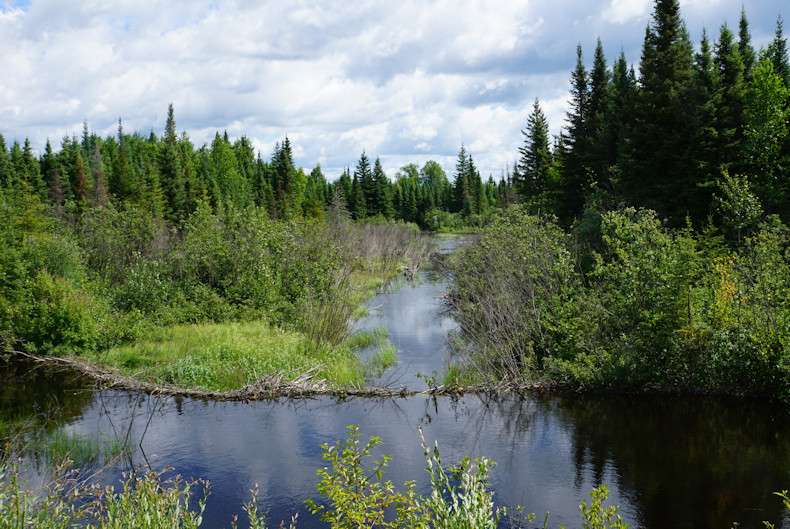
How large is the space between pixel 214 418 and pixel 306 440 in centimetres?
286

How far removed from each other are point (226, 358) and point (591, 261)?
15342mm

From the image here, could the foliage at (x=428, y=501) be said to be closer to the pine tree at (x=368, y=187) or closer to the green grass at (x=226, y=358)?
the green grass at (x=226, y=358)

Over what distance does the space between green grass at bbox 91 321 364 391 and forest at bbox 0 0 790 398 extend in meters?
0.41

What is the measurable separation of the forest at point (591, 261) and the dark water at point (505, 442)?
→ 1355 mm

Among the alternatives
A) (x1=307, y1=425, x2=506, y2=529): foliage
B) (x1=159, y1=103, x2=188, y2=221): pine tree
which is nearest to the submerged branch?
(x1=307, y1=425, x2=506, y2=529): foliage

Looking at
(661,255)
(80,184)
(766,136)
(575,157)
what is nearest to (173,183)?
(80,184)

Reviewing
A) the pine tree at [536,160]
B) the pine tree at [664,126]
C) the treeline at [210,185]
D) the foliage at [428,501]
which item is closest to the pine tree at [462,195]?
the treeline at [210,185]

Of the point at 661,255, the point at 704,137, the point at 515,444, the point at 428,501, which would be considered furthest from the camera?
the point at 704,137

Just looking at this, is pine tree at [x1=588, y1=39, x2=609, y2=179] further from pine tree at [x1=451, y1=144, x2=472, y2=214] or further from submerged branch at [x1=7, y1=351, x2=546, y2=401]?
pine tree at [x1=451, y1=144, x2=472, y2=214]

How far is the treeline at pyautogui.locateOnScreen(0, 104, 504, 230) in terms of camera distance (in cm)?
5831

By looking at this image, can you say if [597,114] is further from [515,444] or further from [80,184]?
[80,184]

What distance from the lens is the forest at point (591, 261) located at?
52.6ft

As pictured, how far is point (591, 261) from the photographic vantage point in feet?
85.0

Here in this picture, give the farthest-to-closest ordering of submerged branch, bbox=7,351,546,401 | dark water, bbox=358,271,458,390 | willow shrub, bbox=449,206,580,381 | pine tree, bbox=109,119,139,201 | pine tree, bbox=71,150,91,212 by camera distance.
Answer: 1. pine tree, bbox=71,150,91,212
2. pine tree, bbox=109,119,139,201
3. dark water, bbox=358,271,458,390
4. willow shrub, bbox=449,206,580,381
5. submerged branch, bbox=7,351,546,401
